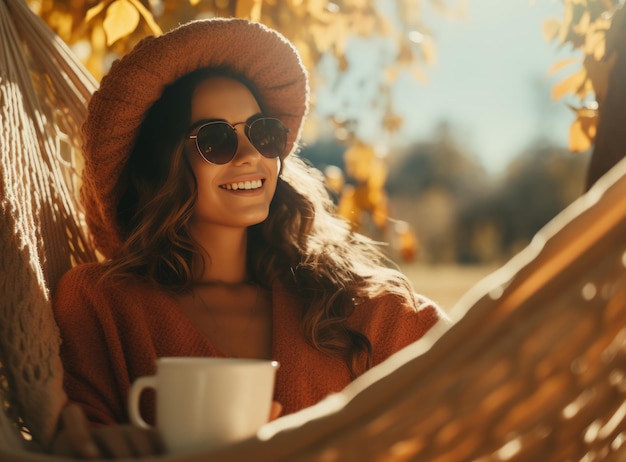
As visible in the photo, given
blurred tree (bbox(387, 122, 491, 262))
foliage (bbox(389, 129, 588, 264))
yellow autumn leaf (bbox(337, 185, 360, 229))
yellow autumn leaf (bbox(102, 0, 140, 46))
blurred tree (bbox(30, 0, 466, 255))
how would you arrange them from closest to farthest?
yellow autumn leaf (bbox(102, 0, 140, 46)), blurred tree (bbox(30, 0, 466, 255)), yellow autumn leaf (bbox(337, 185, 360, 229)), foliage (bbox(389, 129, 588, 264)), blurred tree (bbox(387, 122, 491, 262))

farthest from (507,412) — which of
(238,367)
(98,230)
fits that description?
(98,230)

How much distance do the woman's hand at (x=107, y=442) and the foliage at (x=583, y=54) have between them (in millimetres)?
1194

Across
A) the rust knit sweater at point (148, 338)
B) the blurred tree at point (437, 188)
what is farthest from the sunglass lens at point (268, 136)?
the blurred tree at point (437, 188)

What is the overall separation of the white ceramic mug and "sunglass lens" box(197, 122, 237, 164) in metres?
0.96

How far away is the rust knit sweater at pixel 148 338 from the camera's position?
5.54 feet

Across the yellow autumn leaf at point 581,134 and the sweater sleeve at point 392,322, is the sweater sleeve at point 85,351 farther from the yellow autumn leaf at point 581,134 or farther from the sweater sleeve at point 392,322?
the yellow autumn leaf at point 581,134

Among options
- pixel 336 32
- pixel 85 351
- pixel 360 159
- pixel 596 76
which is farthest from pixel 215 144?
pixel 360 159

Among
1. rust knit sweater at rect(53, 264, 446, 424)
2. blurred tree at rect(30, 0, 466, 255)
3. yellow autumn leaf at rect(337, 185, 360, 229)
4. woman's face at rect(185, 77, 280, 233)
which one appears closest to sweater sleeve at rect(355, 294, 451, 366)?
rust knit sweater at rect(53, 264, 446, 424)

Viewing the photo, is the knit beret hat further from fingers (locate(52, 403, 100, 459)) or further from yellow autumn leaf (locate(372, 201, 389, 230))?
yellow autumn leaf (locate(372, 201, 389, 230))

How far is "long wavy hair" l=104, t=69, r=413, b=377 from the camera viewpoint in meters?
1.89

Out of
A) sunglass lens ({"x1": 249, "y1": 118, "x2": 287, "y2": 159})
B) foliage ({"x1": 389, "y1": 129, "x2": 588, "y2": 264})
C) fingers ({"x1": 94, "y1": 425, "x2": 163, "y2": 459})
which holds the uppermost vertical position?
foliage ({"x1": 389, "y1": 129, "x2": 588, "y2": 264})

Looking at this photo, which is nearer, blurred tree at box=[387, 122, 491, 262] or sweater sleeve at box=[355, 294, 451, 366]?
sweater sleeve at box=[355, 294, 451, 366]

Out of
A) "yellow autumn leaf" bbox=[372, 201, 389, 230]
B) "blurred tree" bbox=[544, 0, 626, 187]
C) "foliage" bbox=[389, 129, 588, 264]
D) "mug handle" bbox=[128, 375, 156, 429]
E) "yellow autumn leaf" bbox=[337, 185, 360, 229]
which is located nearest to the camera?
"mug handle" bbox=[128, 375, 156, 429]

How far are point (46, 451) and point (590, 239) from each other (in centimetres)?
78
